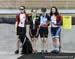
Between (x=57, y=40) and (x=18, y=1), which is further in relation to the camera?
(x=18, y=1)

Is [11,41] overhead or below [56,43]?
below

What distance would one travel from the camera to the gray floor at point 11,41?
13.0m

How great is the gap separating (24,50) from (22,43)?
0.24m

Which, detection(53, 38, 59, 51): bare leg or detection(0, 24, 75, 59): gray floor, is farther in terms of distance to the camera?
detection(0, 24, 75, 59): gray floor

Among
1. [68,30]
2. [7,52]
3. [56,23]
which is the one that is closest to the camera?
[56,23]

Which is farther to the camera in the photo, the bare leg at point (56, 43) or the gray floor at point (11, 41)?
the gray floor at point (11, 41)

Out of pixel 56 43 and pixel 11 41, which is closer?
pixel 56 43

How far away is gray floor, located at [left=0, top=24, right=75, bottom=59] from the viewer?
512 inches

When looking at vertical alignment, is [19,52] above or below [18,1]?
below

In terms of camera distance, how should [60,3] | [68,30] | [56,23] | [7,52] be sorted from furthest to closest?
[60,3], [68,30], [7,52], [56,23]

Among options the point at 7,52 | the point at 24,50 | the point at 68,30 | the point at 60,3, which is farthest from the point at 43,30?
the point at 60,3

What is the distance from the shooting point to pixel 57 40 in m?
12.4

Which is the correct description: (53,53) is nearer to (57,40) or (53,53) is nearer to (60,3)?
A: (57,40)

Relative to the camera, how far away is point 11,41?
584 inches
